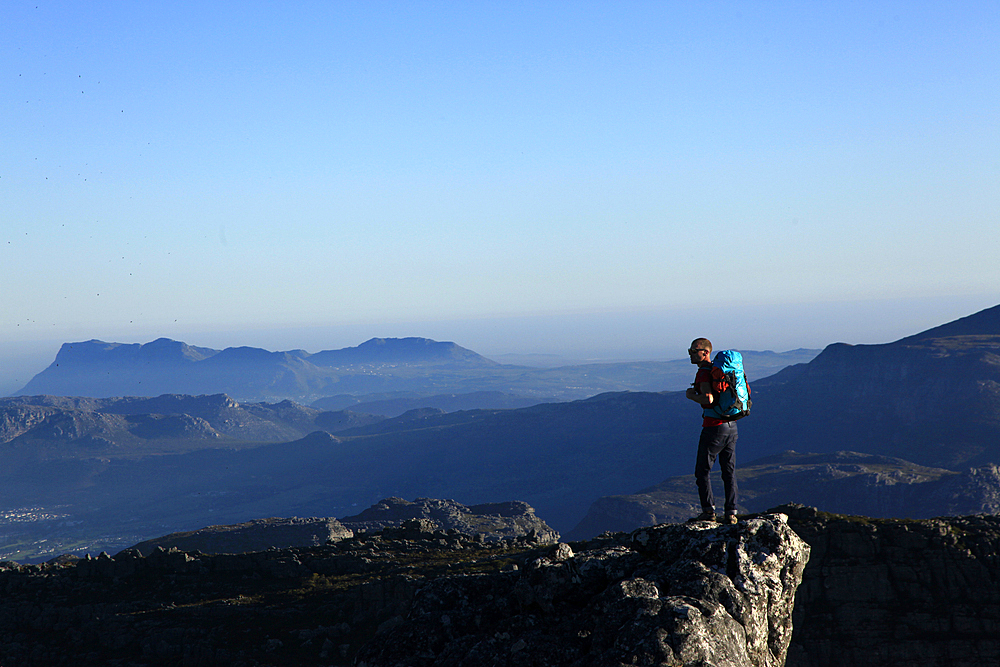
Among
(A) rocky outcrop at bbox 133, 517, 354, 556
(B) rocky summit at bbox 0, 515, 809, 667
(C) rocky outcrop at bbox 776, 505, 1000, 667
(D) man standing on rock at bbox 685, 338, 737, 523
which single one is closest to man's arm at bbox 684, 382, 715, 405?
(D) man standing on rock at bbox 685, 338, 737, 523

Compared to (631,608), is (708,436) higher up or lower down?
higher up

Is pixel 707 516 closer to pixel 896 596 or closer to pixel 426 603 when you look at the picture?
pixel 426 603

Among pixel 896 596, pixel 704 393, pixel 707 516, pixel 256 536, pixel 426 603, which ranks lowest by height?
pixel 256 536

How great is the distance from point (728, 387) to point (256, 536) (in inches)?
6659

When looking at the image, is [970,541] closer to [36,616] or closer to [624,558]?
[624,558]

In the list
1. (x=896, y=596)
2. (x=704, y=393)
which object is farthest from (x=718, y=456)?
(x=896, y=596)

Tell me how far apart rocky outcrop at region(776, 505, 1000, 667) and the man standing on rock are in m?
33.5

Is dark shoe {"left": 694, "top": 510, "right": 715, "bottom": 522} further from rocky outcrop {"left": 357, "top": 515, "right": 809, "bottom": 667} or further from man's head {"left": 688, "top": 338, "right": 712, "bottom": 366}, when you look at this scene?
man's head {"left": 688, "top": 338, "right": 712, "bottom": 366}

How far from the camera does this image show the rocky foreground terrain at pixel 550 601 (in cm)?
1275

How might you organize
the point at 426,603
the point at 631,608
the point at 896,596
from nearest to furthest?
the point at 631,608 → the point at 426,603 → the point at 896,596

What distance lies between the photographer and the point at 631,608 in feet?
41.2

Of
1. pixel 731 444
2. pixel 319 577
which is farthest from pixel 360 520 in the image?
pixel 731 444

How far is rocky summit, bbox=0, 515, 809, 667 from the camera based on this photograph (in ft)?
41.3

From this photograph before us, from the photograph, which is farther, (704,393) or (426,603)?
(704,393)
